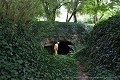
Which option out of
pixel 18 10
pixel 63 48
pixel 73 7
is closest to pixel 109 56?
pixel 18 10

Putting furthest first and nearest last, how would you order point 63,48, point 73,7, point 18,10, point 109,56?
point 73,7 < point 63,48 < point 109,56 < point 18,10

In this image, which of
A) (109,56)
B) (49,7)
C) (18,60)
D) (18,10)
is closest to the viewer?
(18,60)

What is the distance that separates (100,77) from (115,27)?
3457 mm

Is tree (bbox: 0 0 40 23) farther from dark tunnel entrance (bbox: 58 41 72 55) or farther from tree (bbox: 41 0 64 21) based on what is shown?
dark tunnel entrance (bbox: 58 41 72 55)

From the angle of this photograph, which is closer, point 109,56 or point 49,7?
point 109,56

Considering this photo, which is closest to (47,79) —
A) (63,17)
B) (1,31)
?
(1,31)

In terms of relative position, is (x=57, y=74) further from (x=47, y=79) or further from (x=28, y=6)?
(x=28, y=6)

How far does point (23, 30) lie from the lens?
7.49m

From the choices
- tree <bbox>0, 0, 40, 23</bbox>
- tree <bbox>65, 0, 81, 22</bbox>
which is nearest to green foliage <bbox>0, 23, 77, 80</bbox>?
tree <bbox>0, 0, 40, 23</bbox>

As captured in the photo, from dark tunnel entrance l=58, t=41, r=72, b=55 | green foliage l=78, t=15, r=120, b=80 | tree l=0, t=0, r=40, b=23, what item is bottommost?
dark tunnel entrance l=58, t=41, r=72, b=55

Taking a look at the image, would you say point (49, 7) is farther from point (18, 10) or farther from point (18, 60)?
point (18, 60)

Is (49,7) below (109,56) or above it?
above

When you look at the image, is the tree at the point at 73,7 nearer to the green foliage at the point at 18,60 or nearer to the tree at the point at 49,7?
the tree at the point at 49,7

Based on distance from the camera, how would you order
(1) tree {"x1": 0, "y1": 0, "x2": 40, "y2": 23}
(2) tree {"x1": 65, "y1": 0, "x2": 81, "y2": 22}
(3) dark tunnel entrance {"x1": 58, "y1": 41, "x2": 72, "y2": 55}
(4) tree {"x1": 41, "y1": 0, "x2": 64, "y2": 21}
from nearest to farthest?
(1) tree {"x1": 0, "y1": 0, "x2": 40, "y2": 23} → (4) tree {"x1": 41, "y1": 0, "x2": 64, "y2": 21} → (3) dark tunnel entrance {"x1": 58, "y1": 41, "x2": 72, "y2": 55} → (2) tree {"x1": 65, "y1": 0, "x2": 81, "y2": 22}
